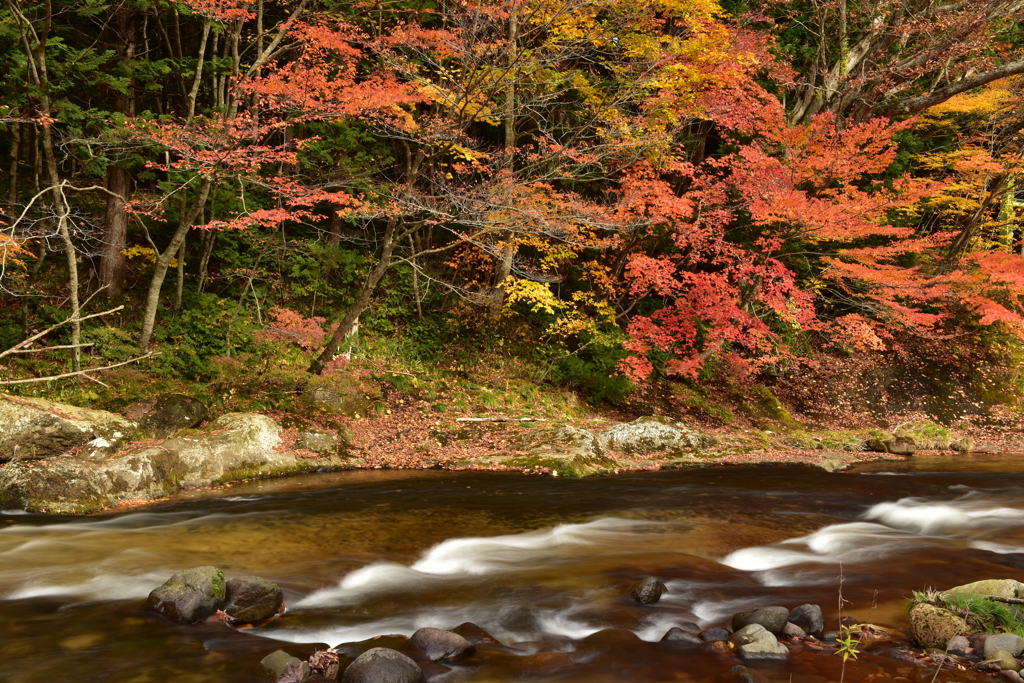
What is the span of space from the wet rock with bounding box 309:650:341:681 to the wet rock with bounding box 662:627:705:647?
2.40 m

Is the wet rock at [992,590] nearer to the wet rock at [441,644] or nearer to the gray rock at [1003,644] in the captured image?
the gray rock at [1003,644]

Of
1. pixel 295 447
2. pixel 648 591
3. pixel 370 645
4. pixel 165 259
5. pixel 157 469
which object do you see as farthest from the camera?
pixel 165 259

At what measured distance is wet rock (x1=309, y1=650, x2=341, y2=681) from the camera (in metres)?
4.06

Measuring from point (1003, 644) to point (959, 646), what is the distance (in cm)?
25

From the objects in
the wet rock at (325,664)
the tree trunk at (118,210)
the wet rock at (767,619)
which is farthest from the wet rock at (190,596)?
the tree trunk at (118,210)

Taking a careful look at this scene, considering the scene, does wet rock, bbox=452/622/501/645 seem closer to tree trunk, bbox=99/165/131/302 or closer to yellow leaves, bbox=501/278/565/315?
yellow leaves, bbox=501/278/565/315

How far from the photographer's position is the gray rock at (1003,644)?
4.04 metres

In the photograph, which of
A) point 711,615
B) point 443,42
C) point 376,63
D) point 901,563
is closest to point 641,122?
point 443,42

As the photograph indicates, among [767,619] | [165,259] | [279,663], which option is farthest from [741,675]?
[165,259]

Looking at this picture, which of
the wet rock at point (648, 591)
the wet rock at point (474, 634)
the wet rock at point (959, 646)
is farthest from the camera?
the wet rock at point (648, 591)

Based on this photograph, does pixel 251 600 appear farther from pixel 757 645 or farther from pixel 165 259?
pixel 165 259

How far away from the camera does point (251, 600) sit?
4863 mm

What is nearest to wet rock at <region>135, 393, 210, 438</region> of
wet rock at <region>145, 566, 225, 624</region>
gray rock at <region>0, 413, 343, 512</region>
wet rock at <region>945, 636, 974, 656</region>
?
gray rock at <region>0, 413, 343, 512</region>

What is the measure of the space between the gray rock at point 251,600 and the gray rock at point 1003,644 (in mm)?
5161
